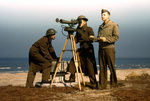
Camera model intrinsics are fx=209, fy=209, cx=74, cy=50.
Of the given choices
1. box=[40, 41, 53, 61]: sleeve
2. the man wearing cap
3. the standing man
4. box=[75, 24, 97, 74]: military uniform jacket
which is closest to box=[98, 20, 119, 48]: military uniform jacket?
the standing man

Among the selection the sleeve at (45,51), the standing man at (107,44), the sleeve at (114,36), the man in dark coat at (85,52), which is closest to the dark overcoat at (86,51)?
the man in dark coat at (85,52)

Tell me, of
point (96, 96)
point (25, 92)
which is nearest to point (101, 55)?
point (96, 96)

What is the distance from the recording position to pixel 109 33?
264 inches

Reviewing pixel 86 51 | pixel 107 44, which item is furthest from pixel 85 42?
pixel 107 44

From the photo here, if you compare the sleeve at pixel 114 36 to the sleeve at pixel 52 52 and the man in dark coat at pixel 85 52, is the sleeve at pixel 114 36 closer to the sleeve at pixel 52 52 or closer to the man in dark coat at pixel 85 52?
the man in dark coat at pixel 85 52

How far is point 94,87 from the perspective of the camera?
7.12 metres

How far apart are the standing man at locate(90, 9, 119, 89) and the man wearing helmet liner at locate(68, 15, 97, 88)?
71 cm

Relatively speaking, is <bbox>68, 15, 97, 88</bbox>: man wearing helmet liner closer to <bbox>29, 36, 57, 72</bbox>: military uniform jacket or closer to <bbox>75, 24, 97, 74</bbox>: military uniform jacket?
<bbox>75, 24, 97, 74</bbox>: military uniform jacket

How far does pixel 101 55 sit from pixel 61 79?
6.57 ft

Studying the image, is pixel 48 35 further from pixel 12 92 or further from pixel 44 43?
pixel 12 92

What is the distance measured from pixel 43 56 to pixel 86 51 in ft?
5.37

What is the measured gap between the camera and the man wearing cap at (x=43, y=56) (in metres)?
7.57

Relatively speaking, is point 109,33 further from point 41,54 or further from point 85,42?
point 41,54

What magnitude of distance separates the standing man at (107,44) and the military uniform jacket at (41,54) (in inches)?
77.4
